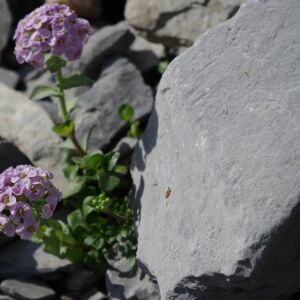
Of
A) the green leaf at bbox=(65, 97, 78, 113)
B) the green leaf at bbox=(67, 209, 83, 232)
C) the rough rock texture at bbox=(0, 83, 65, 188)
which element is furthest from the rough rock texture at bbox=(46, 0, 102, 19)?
the green leaf at bbox=(67, 209, 83, 232)

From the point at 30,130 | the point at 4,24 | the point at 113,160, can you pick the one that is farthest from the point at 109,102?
the point at 4,24

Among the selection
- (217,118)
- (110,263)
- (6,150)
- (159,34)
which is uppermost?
(217,118)

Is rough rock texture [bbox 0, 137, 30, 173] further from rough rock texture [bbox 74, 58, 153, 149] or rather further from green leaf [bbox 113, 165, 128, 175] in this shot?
green leaf [bbox 113, 165, 128, 175]

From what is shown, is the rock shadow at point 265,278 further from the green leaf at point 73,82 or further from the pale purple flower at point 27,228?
the green leaf at point 73,82

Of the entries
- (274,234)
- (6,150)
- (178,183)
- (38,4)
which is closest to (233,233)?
(274,234)

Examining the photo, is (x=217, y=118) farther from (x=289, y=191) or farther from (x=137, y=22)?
(x=137, y=22)
